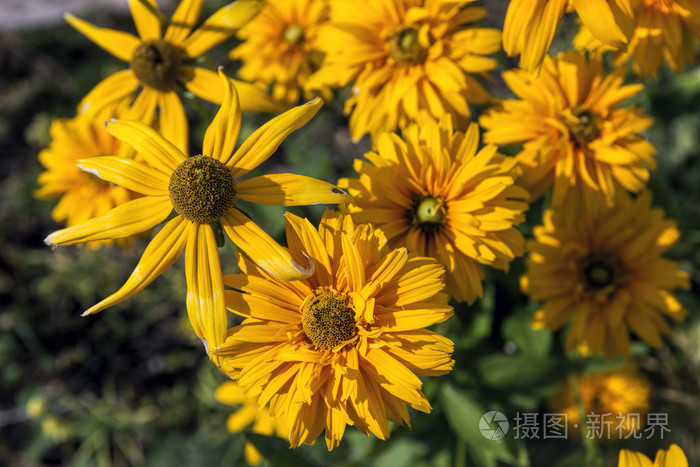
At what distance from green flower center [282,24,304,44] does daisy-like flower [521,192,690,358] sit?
1.12 metres

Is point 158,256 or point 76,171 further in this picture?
point 76,171

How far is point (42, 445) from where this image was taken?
3.23 m

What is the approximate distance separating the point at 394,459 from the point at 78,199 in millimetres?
1728

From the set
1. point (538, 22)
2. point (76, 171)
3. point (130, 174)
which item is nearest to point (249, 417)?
point (76, 171)

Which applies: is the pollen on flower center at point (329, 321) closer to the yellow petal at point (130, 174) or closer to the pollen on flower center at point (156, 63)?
the yellow petal at point (130, 174)

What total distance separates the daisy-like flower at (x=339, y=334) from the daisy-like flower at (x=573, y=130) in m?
0.61

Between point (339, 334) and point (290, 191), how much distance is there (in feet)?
1.24

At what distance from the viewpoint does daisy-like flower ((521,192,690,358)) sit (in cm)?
189

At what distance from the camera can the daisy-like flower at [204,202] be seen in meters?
1.34

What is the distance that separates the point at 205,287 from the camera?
1.37 m

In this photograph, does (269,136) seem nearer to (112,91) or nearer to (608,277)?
(112,91)

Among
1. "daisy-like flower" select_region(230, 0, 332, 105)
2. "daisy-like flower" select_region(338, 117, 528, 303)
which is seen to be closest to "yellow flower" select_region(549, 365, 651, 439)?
"daisy-like flower" select_region(338, 117, 528, 303)

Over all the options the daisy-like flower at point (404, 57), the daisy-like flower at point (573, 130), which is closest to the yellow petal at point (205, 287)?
the daisy-like flower at point (404, 57)

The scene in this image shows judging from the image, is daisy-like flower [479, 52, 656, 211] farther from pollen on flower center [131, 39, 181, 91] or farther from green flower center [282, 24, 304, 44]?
pollen on flower center [131, 39, 181, 91]
